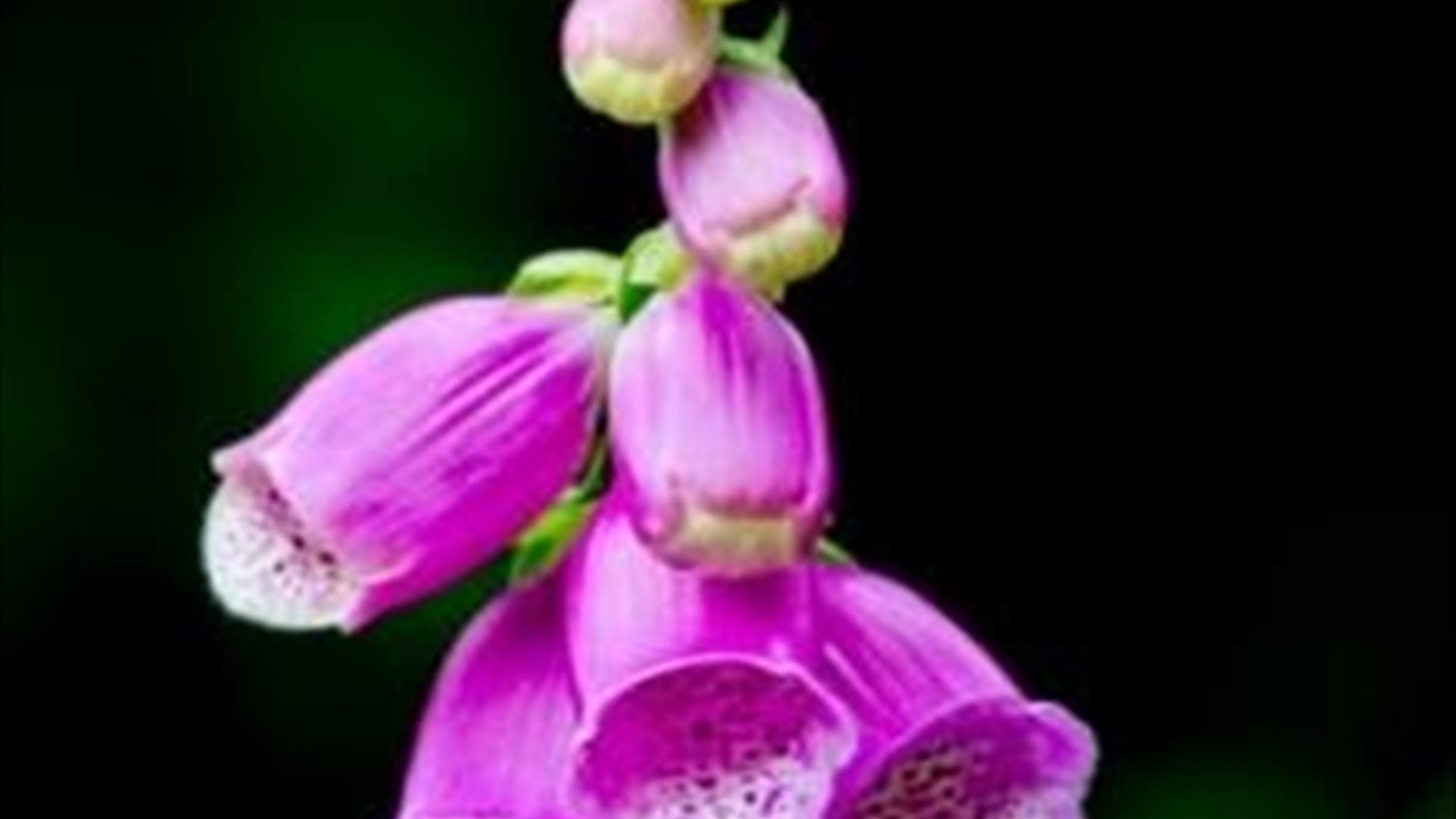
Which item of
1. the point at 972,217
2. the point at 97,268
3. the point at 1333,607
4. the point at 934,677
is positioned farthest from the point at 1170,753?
the point at 934,677

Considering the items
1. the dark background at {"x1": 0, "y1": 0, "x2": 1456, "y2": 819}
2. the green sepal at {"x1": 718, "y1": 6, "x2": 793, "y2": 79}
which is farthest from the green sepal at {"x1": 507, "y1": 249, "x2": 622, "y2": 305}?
the dark background at {"x1": 0, "y1": 0, "x2": 1456, "y2": 819}

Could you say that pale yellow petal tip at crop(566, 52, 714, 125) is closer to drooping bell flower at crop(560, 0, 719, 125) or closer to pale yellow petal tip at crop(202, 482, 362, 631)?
drooping bell flower at crop(560, 0, 719, 125)

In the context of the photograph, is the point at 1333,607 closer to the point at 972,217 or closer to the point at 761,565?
the point at 972,217

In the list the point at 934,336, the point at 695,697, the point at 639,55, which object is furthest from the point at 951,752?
the point at 934,336

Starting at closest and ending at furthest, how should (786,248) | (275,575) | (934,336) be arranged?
(786,248) → (275,575) → (934,336)

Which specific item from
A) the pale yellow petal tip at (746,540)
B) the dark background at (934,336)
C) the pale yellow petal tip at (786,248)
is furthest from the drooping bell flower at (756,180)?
the dark background at (934,336)

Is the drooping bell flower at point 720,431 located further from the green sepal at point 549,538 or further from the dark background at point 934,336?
the dark background at point 934,336

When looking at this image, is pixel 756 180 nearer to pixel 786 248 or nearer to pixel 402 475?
pixel 786 248
